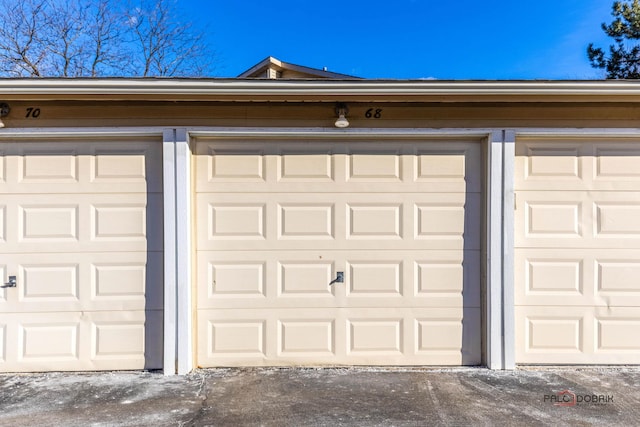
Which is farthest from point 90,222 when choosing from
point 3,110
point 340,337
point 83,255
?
point 340,337

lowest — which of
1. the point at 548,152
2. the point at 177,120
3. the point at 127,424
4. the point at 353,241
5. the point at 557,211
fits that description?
the point at 127,424

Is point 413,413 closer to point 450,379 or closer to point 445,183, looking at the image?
point 450,379

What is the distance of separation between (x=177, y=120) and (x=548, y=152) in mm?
3558

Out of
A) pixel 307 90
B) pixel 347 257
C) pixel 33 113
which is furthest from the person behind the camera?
pixel 347 257

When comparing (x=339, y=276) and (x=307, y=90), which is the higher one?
(x=307, y=90)

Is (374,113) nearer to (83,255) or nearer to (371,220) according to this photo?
(371,220)

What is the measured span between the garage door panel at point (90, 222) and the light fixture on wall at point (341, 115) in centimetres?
183

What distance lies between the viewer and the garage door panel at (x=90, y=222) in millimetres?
3582

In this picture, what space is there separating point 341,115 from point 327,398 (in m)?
2.45

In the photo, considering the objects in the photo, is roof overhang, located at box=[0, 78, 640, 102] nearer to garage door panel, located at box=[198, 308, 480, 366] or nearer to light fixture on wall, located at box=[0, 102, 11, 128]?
light fixture on wall, located at box=[0, 102, 11, 128]

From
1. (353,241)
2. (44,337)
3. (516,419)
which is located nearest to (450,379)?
(516,419)

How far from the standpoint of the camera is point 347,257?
3.71 meters

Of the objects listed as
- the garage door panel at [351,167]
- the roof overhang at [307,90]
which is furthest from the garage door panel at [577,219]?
the roof overhang at [307,90]

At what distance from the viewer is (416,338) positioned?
3.73 m
